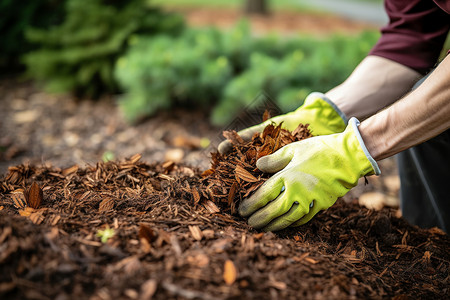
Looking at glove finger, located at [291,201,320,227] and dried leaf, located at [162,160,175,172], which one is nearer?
glove finger, located at [291,201,320,227]

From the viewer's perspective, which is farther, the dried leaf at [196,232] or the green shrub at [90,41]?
the green shrub at [90,41]

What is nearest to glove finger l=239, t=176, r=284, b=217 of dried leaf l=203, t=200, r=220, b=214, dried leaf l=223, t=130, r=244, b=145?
dried leaf l=203, t=200, r=220, b=214

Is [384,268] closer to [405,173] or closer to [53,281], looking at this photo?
[405,173]

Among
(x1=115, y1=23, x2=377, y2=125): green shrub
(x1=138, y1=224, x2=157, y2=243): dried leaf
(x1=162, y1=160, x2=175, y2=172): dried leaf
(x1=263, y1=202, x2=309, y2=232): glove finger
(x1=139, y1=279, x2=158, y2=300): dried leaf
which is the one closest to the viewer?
(x1=139, y1=279, x2=158, y2=300): dried leaf

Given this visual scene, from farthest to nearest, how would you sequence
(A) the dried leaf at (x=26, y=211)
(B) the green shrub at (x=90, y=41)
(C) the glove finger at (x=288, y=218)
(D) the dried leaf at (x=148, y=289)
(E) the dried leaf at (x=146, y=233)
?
1. (B) the green shrub at (x=90, y=41)
2. (C) the glove finger at (x=288, y=218)
3. (A) the dried leaf at (x=26, y=211)
4. (E) the dried leaf at (x=146, y=233)
5. (D) the dried leaf at (x=148, y=289)

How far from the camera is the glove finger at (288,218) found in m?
1.46

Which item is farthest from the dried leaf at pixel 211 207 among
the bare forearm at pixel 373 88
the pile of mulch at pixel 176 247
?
the bare forearm at pixel 373 88

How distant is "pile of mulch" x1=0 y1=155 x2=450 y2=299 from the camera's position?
1022 mm

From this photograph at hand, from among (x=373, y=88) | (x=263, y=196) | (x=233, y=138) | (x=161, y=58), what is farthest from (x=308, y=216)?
(x=161, y=58)

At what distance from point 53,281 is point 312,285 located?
2.55 feet

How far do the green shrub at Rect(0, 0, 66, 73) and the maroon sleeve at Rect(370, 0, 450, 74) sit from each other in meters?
4.81

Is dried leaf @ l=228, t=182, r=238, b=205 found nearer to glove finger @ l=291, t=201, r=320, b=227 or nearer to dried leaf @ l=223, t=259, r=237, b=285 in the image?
glove finger @ l=291, t=201, r=320, b=227

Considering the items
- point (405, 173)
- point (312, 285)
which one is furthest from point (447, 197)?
point (312, 285)

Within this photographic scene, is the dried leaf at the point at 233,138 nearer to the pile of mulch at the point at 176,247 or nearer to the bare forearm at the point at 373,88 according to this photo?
the pile of mulch at the point at 176,247
